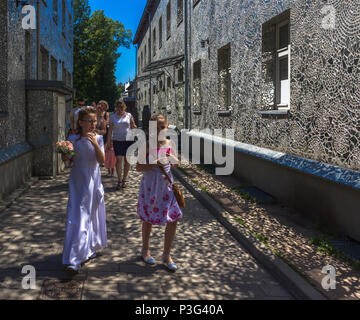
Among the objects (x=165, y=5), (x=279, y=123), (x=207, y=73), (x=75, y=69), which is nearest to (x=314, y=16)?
(x=279, y=123)

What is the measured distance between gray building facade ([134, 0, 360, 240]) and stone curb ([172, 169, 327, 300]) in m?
1.16

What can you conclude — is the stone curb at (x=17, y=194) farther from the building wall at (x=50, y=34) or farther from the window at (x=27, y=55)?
the building wall at (x=50, y=34)

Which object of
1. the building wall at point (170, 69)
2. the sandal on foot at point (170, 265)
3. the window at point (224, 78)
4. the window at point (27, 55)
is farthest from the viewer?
the building wall at point (170, 69)

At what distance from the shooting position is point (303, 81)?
268 inches

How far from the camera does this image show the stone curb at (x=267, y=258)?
387 centimetres

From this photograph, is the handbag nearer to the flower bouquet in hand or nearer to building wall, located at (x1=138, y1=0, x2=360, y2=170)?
the flower bouquet in hand

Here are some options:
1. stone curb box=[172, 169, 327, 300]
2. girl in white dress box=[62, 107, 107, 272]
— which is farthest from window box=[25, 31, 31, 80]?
girl in white dress box=[62, 107, 107, 272]

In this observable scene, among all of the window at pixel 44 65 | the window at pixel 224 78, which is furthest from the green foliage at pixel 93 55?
the window at pixel 224 78

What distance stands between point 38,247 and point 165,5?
19.8 m

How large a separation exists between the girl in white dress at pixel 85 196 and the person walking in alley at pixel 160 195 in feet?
1.45

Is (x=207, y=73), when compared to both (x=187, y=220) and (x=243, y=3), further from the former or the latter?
(x=187, y=220)

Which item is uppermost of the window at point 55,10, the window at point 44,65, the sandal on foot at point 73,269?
the window at point 55,10

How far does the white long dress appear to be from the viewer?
424 centimetres

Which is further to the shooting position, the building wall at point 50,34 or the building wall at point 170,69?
the building wall at point 170,69
